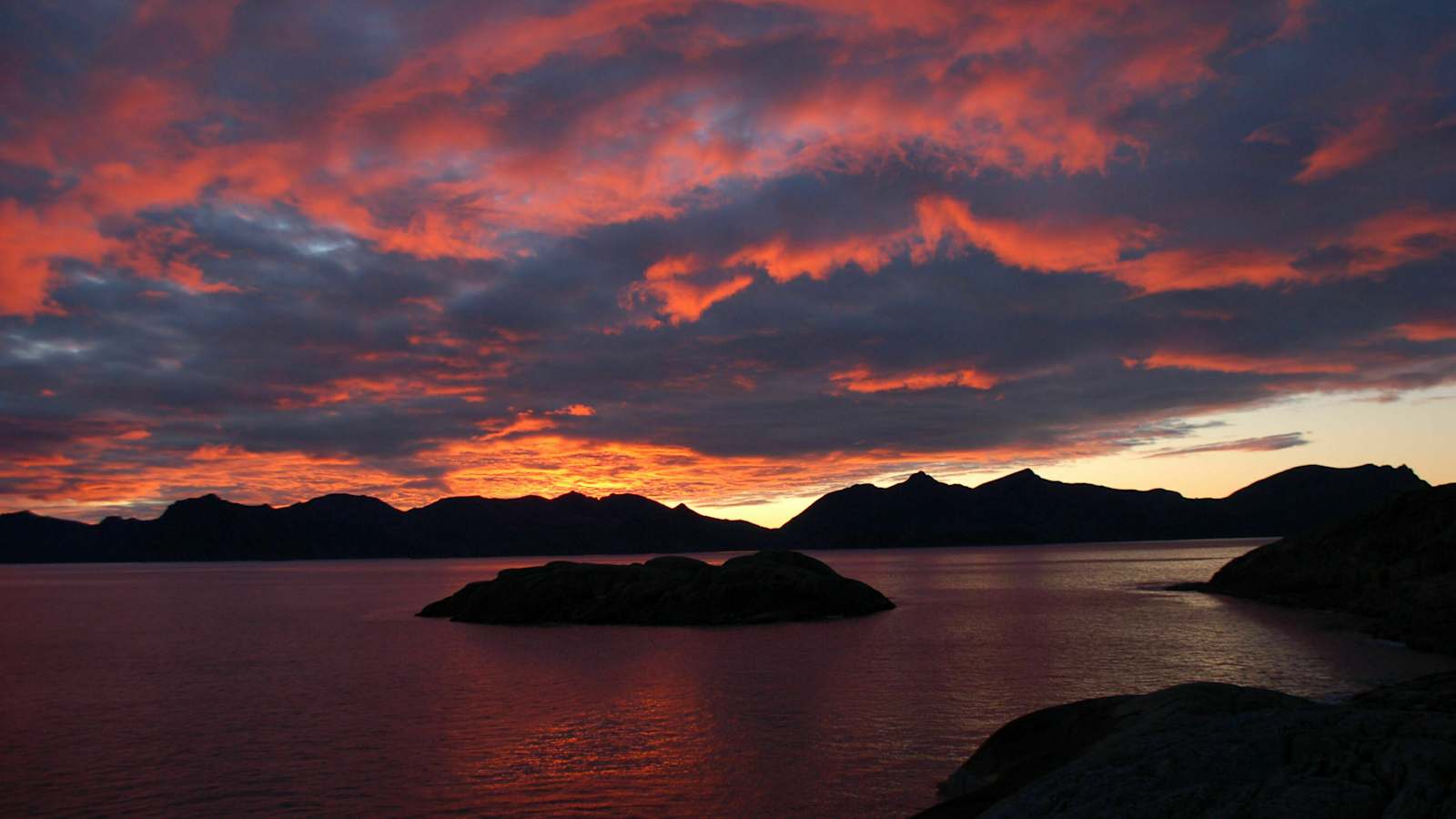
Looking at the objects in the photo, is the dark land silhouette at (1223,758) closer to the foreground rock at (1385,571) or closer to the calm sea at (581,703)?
the calm sea at (581,703)

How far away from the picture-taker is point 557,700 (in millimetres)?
29188

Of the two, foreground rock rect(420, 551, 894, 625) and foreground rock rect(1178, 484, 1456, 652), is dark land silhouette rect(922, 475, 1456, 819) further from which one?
foreground rock rect(420, 551, 894, 625)

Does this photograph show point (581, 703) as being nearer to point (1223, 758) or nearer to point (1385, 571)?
point (1223, 758)

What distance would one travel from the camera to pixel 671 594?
6053 cm

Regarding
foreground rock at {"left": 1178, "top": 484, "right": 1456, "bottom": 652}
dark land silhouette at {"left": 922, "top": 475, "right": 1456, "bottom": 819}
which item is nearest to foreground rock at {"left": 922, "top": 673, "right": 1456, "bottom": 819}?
dark land silhouette at {"left": 922, "top": 475, "right": 1456, "bottom": 819}

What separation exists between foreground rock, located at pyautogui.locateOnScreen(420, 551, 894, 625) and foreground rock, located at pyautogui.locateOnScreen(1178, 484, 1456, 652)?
2932cm

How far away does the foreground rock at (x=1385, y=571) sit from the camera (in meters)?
41.2

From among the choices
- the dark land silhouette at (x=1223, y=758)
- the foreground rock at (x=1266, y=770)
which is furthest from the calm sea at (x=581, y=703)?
the foreground rock at (x=1266, y=770)

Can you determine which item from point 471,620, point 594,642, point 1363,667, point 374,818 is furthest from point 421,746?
point 471,620

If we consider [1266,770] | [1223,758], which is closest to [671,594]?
[1223,758]

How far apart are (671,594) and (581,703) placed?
1259 inches

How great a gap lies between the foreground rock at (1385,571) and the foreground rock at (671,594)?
29315 millimetres

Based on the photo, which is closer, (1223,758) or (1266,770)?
(1266,770)

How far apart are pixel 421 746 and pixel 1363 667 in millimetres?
32696
